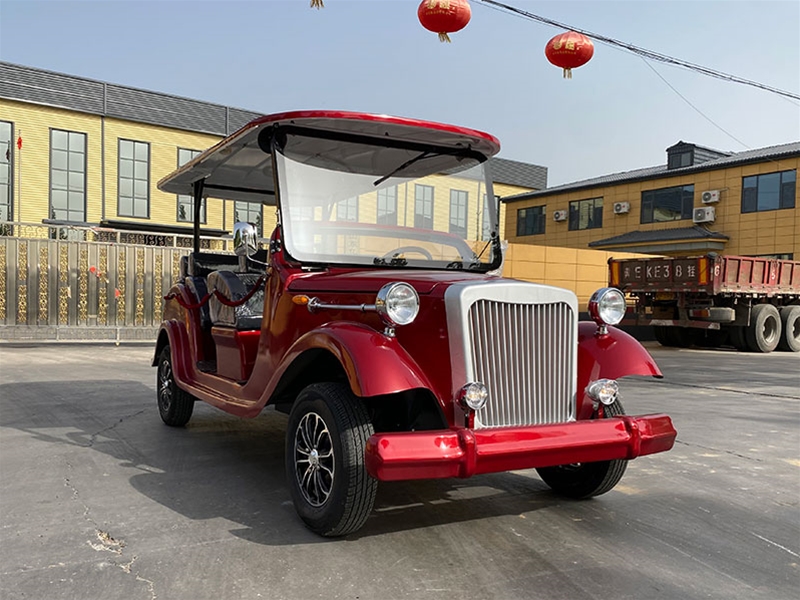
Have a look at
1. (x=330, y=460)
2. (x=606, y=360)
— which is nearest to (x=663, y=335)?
(x=606, y=360)

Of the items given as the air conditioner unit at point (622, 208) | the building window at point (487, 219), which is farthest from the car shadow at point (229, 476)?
the air conditioner unit at point (622, 208)

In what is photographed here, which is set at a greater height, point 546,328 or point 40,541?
point 546,328

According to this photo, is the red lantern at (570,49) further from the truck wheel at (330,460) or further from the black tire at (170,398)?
the truck wheel at (330,460)

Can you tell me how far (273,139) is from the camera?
420 cm

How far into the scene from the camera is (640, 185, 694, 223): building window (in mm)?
28312

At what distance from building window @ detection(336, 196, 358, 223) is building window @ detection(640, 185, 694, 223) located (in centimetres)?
2686

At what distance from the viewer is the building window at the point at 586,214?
3186 centimetres

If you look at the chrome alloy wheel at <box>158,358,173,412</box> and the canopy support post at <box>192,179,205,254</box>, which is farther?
→ the canopy support post at <box>192,179,205,254</box>

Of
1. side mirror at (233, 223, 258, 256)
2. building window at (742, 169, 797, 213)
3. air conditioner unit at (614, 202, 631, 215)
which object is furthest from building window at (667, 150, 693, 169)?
side mirror at (233, 223, 258, 256)

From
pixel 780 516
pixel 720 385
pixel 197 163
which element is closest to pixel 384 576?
pixel 780 516

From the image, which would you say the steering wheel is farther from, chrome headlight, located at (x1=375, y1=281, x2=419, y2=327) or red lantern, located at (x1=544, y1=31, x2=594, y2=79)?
red lantern, located at (x1=544, y1=31, x2=594, y2=79)

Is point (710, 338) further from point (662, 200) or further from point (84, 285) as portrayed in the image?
point (84, 285)

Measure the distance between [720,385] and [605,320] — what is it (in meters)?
6.70

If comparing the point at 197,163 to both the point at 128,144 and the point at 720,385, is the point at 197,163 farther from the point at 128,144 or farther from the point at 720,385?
the point at 128,144
